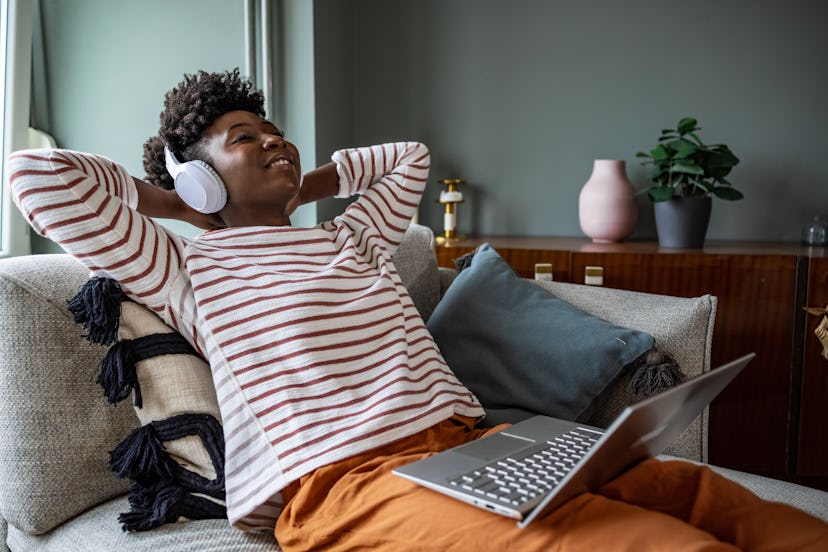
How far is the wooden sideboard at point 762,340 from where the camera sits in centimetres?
208

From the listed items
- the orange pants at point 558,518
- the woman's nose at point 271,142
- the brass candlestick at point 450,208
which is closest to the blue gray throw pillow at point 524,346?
the orange pants at point 558,518

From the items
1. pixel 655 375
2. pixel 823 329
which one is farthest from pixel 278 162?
pixel 823 329

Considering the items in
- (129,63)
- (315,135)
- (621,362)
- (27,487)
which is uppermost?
(129,63)

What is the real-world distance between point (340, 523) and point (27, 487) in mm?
510

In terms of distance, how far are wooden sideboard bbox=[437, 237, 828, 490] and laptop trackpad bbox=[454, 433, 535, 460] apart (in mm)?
1178

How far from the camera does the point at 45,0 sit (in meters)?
1.82

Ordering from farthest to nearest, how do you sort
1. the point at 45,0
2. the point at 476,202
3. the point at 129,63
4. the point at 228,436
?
the point at 476,202 → the point at 129,63 → the point at 45,0 → the point at 228,436

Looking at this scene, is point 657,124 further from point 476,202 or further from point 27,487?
point 27,487

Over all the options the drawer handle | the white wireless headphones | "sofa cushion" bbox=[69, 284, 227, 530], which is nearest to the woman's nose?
the white wireless headphones

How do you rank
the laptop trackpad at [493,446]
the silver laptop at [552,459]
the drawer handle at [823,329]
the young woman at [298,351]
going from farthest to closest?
the drawer handle at [823,329] → the laptop trackpad at [493,446] → the young woman at [298,351] → the silver laptop at [552,459]

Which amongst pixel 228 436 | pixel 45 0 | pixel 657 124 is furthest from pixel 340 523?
pixel 657 124

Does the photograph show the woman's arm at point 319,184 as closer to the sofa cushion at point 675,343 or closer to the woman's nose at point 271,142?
the woman's nose at point 271,142

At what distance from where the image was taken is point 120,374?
1.11 metres

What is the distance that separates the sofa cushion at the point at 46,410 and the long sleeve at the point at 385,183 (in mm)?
568
